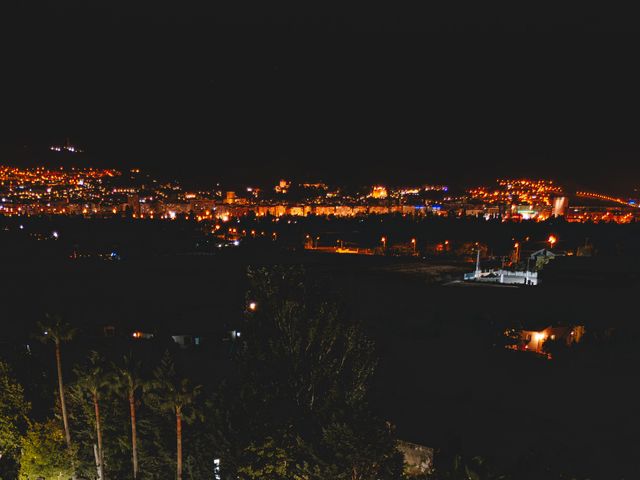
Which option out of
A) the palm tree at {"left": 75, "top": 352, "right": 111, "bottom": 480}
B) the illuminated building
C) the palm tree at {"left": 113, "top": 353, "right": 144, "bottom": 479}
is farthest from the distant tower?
the palm tree at {"left": 75, "top": 352, "right": 111, "bottom": 480}

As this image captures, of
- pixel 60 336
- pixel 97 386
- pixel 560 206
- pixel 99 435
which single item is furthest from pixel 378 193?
pixel 97 386

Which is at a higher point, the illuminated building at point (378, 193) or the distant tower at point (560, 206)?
the illuminated building at point (378, 193)

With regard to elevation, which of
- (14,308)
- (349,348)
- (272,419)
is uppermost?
(349,348)

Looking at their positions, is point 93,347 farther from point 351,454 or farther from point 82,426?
point 351,454

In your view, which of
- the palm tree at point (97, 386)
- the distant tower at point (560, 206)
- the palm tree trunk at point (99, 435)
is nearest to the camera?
the palm tree at point (97, 386)

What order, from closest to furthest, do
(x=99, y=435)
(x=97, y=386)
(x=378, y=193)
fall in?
(x=97, y=386)
(x=99, y=435)
(x=378, y=193)

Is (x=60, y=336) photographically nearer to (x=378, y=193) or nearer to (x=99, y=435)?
(x=99, y=435)

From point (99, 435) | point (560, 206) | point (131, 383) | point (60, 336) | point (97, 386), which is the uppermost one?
point (560, 206)

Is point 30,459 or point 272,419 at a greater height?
point 272,419

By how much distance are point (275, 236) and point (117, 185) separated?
3707 inches

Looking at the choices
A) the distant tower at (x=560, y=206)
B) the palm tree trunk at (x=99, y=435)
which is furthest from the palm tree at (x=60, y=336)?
the distant tower at (x=560, y=206)

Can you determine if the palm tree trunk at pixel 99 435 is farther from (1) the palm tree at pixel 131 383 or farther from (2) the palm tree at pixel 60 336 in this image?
(2) the palm tree at pixel 60 336

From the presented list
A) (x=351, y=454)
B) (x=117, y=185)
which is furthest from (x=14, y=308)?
(x=117, y=185)

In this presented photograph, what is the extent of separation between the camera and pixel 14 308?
67.6 feet
